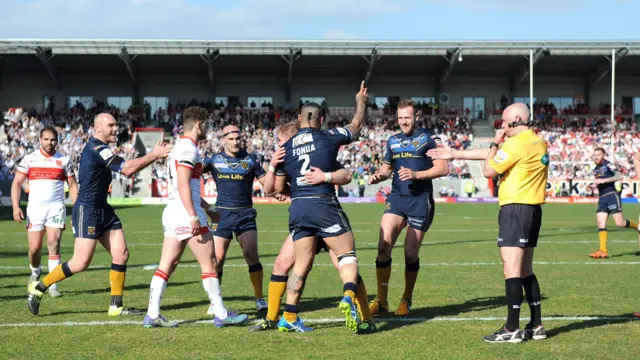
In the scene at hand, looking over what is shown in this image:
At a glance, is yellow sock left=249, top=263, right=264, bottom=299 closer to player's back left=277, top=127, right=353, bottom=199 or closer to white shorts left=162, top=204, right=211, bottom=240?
white shorts left=162, top=204, right=211, bottom=240

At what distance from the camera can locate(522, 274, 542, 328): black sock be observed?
715cm

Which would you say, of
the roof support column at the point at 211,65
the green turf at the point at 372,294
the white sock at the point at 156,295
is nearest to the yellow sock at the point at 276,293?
the green turf at the point at 372,294

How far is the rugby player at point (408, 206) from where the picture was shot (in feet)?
28.5

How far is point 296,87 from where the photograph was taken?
60.7m

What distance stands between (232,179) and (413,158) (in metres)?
2.34

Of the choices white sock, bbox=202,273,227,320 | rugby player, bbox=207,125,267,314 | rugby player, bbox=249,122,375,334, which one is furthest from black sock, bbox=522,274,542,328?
rugby player, bbox=207,125,267,314

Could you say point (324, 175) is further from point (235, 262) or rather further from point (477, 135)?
point (477, 135)

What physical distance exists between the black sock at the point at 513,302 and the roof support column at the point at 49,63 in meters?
52.4

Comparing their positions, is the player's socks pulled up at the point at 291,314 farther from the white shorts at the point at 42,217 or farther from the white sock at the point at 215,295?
the white shorts at the point at 42,217

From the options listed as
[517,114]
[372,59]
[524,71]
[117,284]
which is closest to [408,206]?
[517,114]

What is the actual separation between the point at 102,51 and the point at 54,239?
46.7 meters

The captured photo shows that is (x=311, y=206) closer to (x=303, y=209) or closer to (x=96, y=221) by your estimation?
(x=303, y=209)

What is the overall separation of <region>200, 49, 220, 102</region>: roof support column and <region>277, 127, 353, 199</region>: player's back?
160 feet

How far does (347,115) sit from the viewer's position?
58.2 m
